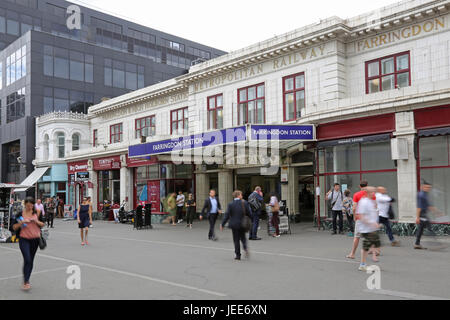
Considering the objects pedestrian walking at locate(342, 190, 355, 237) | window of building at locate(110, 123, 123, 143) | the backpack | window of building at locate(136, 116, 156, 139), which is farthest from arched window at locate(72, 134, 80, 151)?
pedestrian walking at locate(342, 190, 355, 237)

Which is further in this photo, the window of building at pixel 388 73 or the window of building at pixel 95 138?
the window of building at pixel 95 138

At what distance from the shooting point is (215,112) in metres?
23.9

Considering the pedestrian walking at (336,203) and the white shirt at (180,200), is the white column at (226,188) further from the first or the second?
the pedestrian walking at (336,203)

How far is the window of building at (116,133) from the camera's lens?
3251cm

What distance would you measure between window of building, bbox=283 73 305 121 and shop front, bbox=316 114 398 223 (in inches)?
119

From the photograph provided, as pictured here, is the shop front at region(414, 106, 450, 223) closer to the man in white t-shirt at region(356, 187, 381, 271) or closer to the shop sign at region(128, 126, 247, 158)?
the shop sign at region(128, 126, 247, 158)

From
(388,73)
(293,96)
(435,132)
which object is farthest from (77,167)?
(435,132)

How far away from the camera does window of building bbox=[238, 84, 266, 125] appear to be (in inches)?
848

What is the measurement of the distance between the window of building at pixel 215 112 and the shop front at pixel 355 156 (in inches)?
298

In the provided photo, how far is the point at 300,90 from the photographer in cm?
1983

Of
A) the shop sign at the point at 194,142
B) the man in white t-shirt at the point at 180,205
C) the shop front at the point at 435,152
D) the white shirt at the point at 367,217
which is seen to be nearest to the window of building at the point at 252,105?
the shop sign at the point at 194,142

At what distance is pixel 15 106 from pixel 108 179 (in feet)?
59.2

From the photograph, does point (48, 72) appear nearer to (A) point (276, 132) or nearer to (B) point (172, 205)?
(B) point (172, 205)

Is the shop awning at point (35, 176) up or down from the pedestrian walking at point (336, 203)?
up
